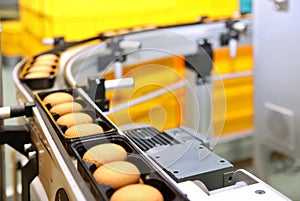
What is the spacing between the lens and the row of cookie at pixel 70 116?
1.01 m

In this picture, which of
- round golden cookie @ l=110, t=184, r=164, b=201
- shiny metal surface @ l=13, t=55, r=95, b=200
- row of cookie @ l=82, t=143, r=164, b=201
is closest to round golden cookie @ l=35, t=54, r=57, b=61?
shiny metal surface @ l=13, t=55, r=95, b=200

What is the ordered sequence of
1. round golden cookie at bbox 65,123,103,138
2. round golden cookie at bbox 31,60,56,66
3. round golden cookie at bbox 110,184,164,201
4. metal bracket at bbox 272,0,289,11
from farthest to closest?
metal bracket at bbox 272,0,289,11 → round golden cookie at bbox 31,60,56,66 → round golden cookie at bbox 65,123,103,138 → round golden cookie at bbox 110,184,164,201

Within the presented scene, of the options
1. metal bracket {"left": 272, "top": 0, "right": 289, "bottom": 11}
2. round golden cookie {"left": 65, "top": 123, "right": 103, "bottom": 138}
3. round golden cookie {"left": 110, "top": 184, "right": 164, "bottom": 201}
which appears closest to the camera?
round golden cookie {"left": 110, "top": 184, "right": 164, "bottom": 201}

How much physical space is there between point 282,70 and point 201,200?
1.73 m

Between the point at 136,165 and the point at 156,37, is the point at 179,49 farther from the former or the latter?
the point at 136,165

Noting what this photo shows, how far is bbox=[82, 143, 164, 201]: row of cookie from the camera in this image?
77 cm

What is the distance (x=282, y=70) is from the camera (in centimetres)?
238

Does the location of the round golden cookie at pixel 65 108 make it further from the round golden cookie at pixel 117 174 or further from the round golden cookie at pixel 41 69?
the round golden cookie at pixel 41 69

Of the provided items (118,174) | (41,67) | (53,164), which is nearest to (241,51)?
(41,67)

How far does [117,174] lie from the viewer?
82 centimetres

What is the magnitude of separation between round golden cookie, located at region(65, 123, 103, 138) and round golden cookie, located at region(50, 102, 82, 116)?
0.12 meters

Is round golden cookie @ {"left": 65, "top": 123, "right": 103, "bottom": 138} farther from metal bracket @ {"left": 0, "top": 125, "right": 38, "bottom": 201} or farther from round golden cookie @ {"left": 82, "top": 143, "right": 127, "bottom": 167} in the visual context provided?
metal bracket @ {"left": 0, "top": 125, "right": 38, "bottom": 201}

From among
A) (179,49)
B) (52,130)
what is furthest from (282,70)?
(52,130)

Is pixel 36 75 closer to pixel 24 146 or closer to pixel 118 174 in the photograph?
pixel 24 146
